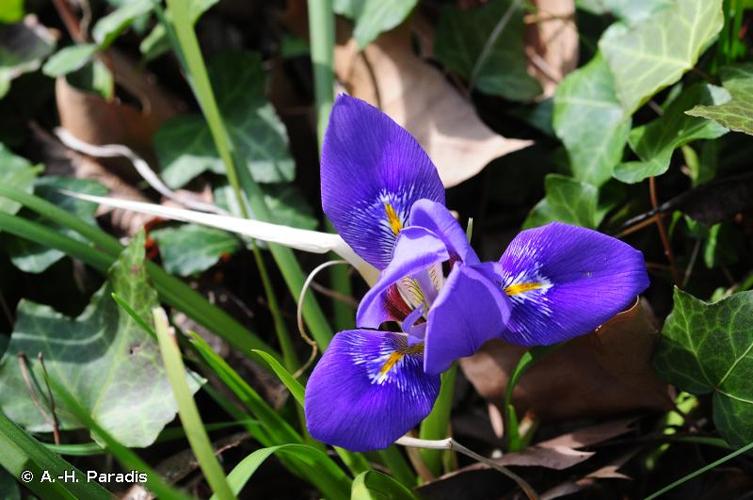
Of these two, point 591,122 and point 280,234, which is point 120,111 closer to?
point 280,234

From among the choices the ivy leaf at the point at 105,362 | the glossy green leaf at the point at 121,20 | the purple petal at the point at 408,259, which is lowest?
the ivy leaf at the point at 105,362

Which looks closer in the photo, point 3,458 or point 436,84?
point 3,458

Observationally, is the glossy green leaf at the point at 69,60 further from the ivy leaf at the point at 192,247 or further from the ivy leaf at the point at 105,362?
the ivy leaf at the point at 105,362

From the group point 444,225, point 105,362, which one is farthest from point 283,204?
point 444,225

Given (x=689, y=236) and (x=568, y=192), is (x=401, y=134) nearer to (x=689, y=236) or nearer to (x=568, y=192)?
(x=568, y=192)

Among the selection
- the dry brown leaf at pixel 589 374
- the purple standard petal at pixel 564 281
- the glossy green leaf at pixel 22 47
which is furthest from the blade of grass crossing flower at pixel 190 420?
the glossy green leaf at pixel 22 47

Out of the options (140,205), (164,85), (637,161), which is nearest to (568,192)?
(637,161)

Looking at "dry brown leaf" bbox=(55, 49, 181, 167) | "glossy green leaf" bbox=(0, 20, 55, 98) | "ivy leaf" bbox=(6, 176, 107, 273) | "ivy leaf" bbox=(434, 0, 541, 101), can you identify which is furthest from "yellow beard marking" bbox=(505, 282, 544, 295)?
"glossy green leaf" bbox=(0, 20, 55, 98)
